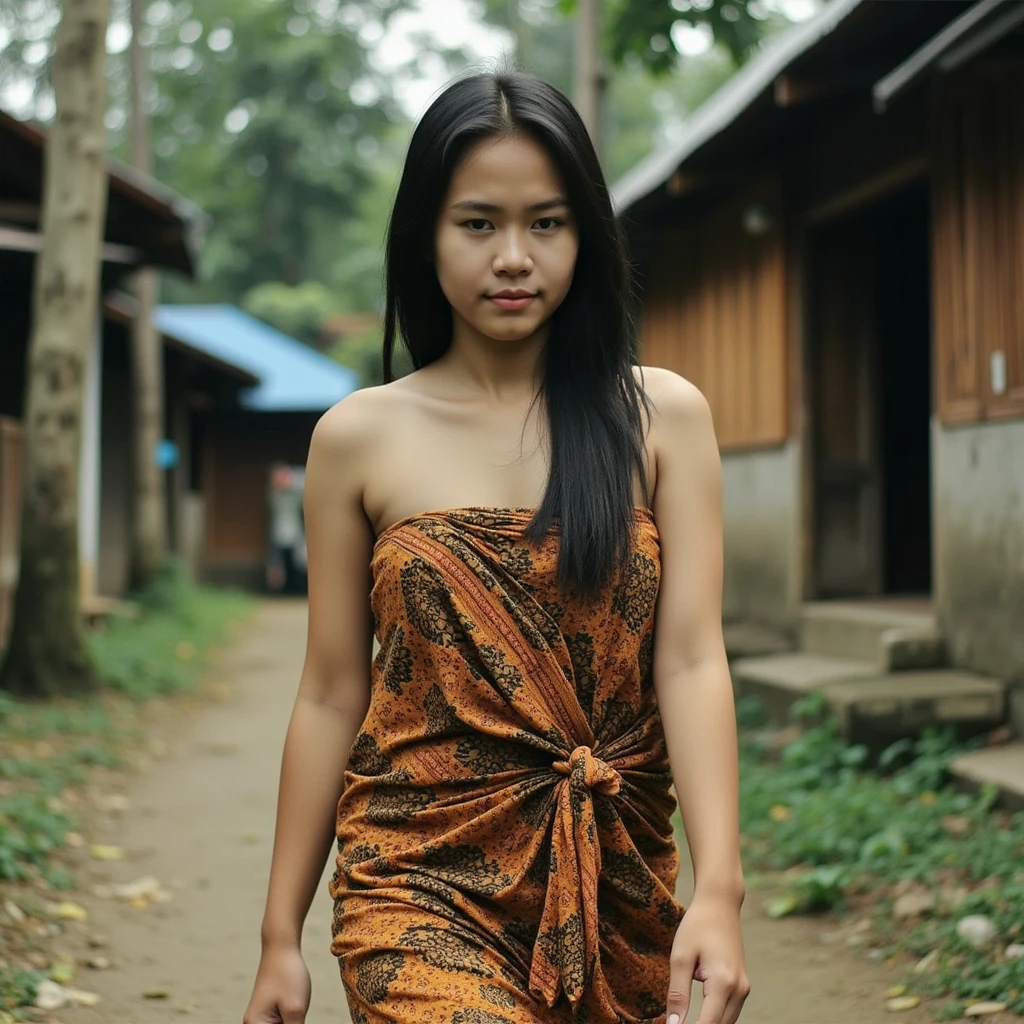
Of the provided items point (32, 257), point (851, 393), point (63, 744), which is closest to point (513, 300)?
point (63, 744)

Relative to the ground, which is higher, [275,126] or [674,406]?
[275,126]

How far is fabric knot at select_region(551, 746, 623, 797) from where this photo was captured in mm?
2064

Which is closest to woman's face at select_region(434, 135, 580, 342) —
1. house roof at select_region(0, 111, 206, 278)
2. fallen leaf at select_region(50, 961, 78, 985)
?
fallen leaf at select_region(50, 961, 78, 985)

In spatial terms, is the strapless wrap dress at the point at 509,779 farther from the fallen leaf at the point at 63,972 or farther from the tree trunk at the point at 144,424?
the tree trunk at the point at 144,424

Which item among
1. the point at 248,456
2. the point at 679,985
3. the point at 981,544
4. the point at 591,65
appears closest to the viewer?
the point at 679,985

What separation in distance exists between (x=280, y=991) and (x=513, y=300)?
1.07m

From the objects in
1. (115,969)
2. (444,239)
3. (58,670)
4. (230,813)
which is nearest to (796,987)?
(115,969)

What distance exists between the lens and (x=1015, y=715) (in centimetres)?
655

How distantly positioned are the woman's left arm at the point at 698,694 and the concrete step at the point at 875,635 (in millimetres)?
5384

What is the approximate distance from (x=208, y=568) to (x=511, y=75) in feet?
79.6

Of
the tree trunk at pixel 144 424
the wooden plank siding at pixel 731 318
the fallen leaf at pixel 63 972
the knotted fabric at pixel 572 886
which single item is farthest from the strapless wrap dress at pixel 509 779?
the tree trunk at pixel 144 424

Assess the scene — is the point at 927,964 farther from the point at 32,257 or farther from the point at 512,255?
the point at 32,257

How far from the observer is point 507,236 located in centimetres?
214

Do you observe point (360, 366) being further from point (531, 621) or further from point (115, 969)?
point (531, 621)
